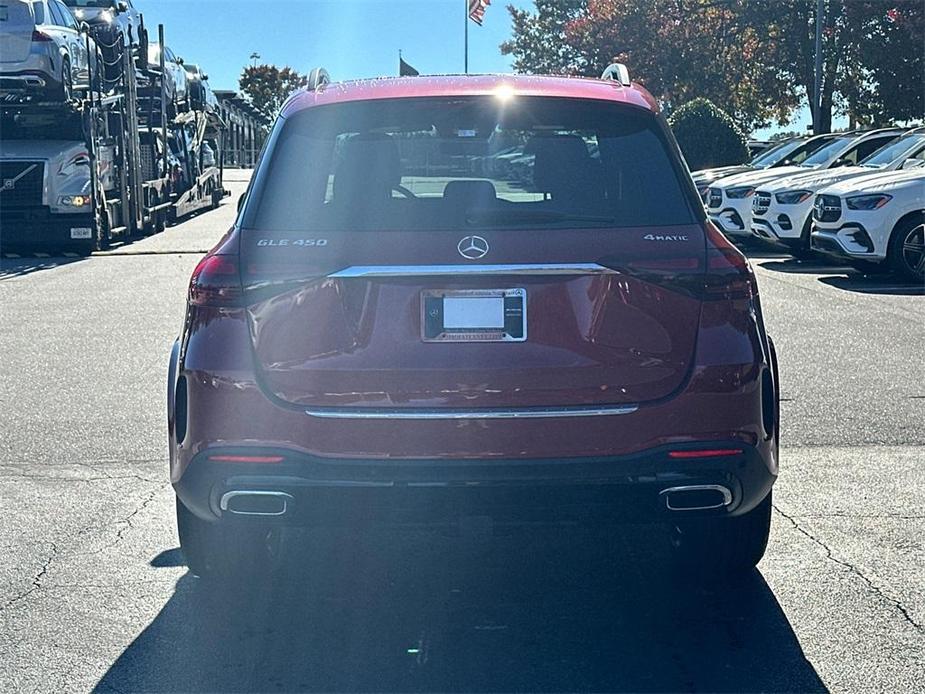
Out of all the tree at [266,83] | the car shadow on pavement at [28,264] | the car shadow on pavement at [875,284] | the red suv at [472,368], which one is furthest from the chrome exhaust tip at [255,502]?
the tree at [266,83]

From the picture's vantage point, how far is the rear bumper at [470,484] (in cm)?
394

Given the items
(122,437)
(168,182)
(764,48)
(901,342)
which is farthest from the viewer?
(764,48)

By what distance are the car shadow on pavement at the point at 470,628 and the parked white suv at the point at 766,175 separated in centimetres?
1473

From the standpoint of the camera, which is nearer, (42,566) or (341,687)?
(341,687)

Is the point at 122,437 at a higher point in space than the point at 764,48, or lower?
lower

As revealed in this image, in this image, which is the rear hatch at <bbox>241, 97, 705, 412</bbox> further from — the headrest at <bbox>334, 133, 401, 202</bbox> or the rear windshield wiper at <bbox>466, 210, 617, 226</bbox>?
the headrest at <bbox>334, 133, 401, 202</bbox>

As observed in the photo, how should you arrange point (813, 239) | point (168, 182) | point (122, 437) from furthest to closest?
point (168, 182), point (813, 239), point (122, 437)

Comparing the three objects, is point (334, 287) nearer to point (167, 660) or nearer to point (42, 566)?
point (167, 660)

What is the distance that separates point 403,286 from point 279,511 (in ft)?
2.51

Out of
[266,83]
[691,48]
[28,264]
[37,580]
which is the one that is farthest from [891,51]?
[266,83]

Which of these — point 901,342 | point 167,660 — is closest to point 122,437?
point 167,660

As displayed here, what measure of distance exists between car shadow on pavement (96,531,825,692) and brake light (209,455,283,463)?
0.62 m

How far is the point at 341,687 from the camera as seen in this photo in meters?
3.91

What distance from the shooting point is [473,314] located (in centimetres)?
398
